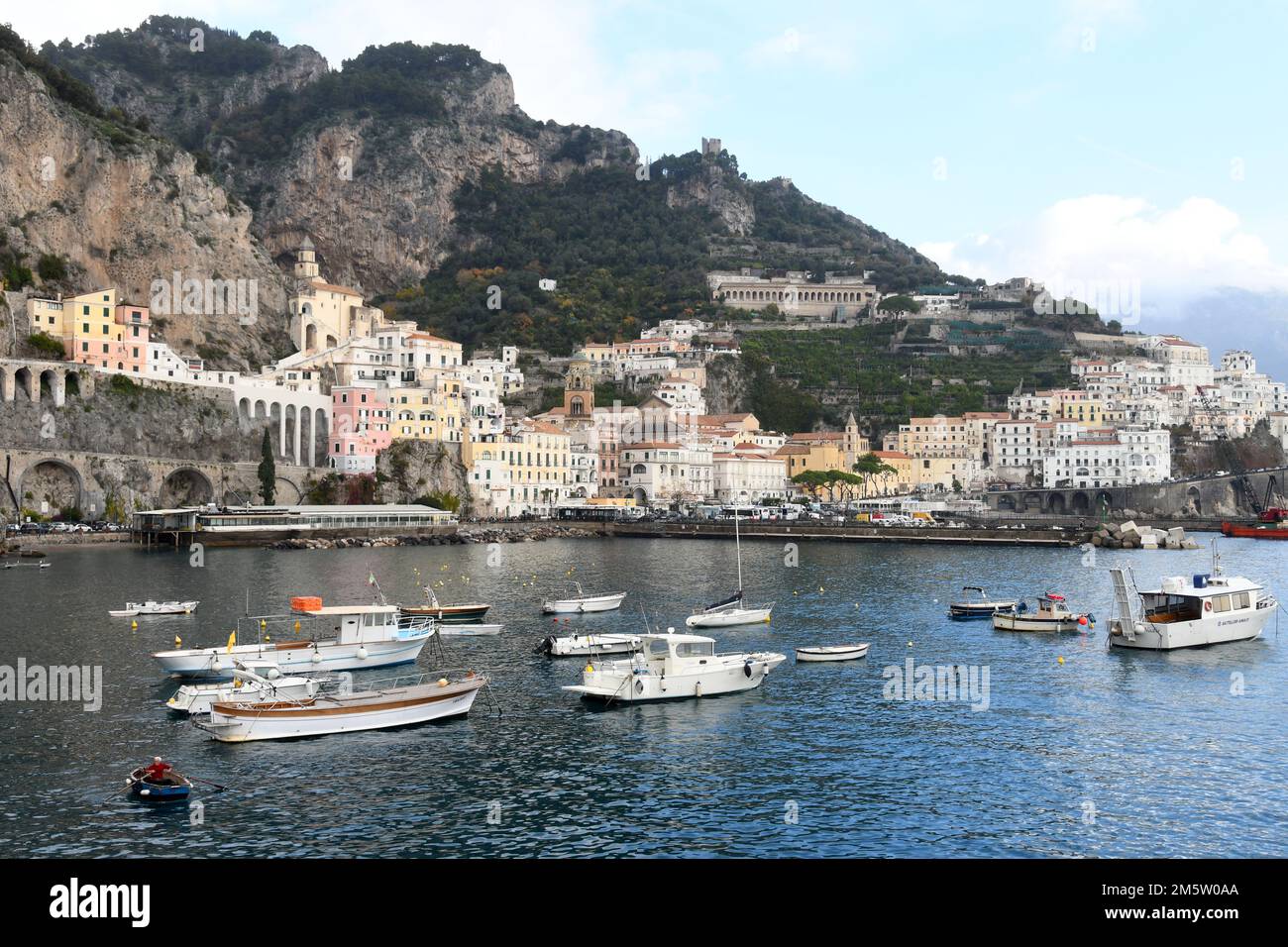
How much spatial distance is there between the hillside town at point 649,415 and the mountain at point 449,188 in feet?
46.0

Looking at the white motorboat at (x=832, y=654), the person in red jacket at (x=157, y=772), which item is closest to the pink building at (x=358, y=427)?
the white motorboat at (x=832, y=654)

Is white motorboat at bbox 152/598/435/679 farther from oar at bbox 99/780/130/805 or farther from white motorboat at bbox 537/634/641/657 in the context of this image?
oar at bbox 99/780/130/805

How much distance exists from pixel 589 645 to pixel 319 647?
7407mm

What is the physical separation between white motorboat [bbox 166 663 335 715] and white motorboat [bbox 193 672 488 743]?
0.77 metres

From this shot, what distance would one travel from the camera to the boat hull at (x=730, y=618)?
3909 centimetres

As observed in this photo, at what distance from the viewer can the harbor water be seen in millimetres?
16500

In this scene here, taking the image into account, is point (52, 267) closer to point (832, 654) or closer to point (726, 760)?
point (832, 654)

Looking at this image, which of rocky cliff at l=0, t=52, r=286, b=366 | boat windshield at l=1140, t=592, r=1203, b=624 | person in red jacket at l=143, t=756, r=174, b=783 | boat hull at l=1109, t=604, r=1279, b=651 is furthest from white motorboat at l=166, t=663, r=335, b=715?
rocky cliff at l=0, t=52, r=286, b=366

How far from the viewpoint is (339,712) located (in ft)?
75.7

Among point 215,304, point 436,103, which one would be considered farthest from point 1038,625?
point 436,103

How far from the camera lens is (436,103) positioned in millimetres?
164125

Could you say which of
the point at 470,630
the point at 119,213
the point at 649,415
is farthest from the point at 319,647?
the point at 649,415

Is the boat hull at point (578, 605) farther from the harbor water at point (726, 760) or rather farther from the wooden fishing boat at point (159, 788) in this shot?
the wooden fishing boat at point (159, 788)
